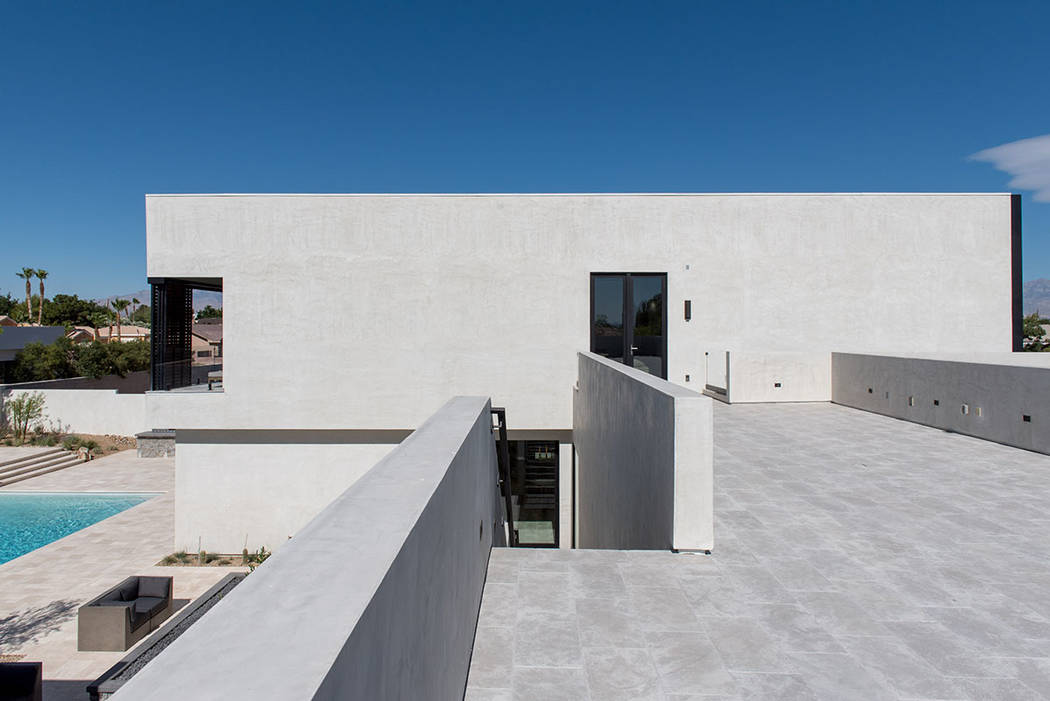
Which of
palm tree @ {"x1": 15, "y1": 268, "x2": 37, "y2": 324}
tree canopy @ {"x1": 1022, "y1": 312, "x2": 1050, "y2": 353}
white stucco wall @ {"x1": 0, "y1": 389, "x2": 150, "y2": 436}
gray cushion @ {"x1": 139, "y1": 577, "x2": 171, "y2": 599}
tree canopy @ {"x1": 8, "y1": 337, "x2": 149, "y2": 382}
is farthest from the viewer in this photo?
palm tree @ {"x1": 15, "y1": 268, "x2": 37, "y2": 324}

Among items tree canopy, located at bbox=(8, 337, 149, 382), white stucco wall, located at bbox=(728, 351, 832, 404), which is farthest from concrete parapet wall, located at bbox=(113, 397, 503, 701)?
tree canopy, located at bbox=(8, 337, 149, 382)

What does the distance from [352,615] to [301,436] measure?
452 inches

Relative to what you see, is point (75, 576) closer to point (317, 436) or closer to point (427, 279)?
point (317, 436)

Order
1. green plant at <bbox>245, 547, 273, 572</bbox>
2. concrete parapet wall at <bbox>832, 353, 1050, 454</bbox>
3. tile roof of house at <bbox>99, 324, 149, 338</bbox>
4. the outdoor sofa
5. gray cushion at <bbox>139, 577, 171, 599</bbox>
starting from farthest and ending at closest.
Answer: tile roof of house at <bbox>99, 324, 149, 338</bbox>, green plant at <bbox>245, 547, 273, 572</bbox>, gray cushion at <bbox>139, 577, 171, 599</bbox>, the outdoor sofa, concrete parapet wall at <bbox>832, 353, 1050, 454</bbox>

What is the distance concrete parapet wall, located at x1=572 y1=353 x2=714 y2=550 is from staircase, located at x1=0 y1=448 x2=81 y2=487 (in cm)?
2146

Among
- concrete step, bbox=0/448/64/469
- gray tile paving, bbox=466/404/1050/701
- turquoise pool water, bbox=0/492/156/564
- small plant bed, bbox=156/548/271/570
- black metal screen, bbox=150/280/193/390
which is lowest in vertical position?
turquoise pool water, bbox=0/492/156/564

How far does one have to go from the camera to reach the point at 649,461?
4684 mm

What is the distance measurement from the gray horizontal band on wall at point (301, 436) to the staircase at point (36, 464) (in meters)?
12.7

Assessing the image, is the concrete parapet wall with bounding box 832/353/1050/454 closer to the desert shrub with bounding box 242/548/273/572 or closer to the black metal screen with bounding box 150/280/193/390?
the desert shrub with bounding box 242/548/273/572

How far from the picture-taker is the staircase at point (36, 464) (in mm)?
18702

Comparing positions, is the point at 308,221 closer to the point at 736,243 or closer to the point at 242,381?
the point at 242,381

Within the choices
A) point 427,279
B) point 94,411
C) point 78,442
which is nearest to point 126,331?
point 94,411

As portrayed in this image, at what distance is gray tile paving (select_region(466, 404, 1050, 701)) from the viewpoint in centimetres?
268

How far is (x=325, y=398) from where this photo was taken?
1126 centimetres
